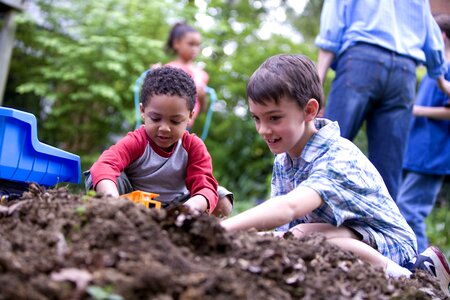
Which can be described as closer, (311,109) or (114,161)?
(311,109)

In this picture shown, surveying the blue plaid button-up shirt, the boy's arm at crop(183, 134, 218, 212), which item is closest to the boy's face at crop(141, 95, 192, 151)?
the boy's arm at crop(183, 134, 218, 212)

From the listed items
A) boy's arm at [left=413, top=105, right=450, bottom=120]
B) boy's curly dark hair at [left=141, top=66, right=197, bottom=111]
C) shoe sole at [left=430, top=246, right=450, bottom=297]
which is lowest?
shoe sole at [left=430, top=246, right=450, bottom=297]

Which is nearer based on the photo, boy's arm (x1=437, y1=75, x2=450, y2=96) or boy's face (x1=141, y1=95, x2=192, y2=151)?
boy's face (x1=141, y1=95, x2=192, y2=151)

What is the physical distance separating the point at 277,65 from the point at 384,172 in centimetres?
146

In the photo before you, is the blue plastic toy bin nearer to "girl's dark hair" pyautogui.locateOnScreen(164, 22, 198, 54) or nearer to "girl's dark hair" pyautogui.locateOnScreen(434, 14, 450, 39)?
"girl's dark hair" pyautogui.locateOnScreen(434, 14, 450, 39)

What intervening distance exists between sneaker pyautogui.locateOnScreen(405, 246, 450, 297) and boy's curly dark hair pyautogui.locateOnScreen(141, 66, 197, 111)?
1.40 metres

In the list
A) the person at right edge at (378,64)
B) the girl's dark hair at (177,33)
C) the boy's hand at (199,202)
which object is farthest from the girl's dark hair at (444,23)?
the boy's hand at (199,202)

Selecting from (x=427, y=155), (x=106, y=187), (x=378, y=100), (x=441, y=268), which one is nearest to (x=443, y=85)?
(x=427, y=155)

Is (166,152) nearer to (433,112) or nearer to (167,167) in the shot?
(167,167)

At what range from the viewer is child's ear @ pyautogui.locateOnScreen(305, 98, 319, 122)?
8.63ft

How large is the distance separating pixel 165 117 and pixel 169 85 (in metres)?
0.18

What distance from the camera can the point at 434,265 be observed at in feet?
8.81

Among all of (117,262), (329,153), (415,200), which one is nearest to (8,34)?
(415,200)

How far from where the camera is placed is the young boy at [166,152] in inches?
123
